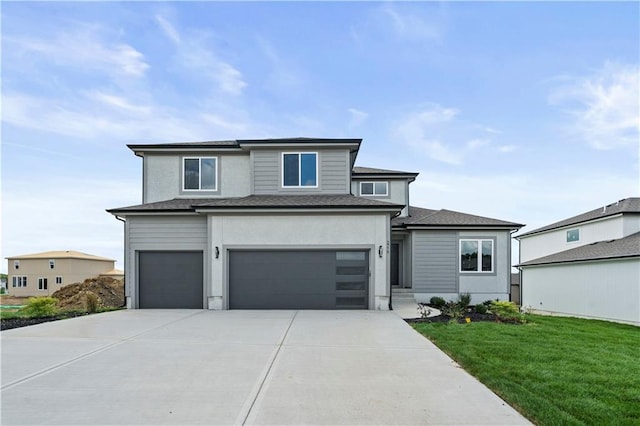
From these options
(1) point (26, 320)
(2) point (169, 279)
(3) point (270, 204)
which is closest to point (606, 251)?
(3) point (270, 204)

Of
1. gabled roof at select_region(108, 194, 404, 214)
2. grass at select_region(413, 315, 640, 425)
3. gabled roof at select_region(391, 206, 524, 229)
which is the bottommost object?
grass at select_region(413, 315, 640, 425)

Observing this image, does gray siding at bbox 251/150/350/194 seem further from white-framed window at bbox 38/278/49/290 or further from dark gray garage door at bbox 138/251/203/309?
white-framed window at bbox 38/278/49/290

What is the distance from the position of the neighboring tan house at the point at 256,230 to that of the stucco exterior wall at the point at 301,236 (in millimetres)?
33

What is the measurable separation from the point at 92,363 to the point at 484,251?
48.0 ft

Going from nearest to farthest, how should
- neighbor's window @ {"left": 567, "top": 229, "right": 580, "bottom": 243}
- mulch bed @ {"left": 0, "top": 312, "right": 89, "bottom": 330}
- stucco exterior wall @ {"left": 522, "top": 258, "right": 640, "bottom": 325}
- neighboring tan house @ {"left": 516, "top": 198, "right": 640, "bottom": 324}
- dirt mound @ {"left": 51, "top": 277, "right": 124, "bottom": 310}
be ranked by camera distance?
1. mulch bed @ {"left": 0, "top": 312, "right": 89, "bottom": 330}
2. stucco exterior wall @ {"left": 522, "top": 258, "right": 640, "bottom": 325}
3. neighboring tan house @ {"left": 516, "top": 198, "right": 640, "bottom": 324}
4. neighbor's window @ {"left": 567, "top": 229, "right": 580, "bottom": 243}
5. dirt mound @ {"left": 51, "top": 277, "right": 124, "bottom": 310}

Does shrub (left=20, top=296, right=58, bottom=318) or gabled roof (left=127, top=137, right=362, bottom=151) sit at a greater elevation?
gabled roof (left=127, top=137, right=362, bottom=151)

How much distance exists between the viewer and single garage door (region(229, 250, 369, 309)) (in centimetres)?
1228

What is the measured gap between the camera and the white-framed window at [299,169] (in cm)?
1397

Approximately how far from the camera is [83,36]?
12180 millimetres

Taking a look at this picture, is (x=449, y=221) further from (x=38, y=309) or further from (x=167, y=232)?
(x=38, y=309)

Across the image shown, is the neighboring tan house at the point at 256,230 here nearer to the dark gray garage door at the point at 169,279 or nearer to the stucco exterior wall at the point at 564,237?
the dark gray garage door at the point at 169,279

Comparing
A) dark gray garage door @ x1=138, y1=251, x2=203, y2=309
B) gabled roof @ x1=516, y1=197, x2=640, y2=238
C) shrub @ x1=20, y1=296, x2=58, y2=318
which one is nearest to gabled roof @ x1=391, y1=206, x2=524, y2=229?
gabled roof @ x1=516, y1=197, x2=640, y2=238

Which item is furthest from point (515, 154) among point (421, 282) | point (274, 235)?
point (274, 235)

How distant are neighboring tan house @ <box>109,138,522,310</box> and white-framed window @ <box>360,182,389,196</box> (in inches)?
182
